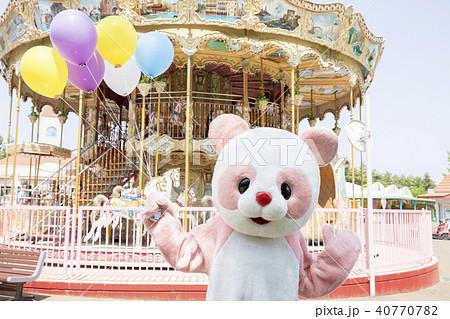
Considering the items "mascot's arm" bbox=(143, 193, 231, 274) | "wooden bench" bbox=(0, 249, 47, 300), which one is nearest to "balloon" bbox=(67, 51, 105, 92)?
"wooden bench" bbox=(0, 249, 47, 300)

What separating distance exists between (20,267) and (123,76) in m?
2.98

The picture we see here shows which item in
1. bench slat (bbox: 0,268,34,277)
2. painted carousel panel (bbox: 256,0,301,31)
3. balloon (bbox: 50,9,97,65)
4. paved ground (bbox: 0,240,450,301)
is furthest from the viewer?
painted carousel panel (bbox: 256,0,301,31)

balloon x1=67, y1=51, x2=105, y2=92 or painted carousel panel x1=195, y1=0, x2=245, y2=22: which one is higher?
painted carousel panel x1=195, y1=0, x2=245, y2=22

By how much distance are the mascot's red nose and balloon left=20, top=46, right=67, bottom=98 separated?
3378 mm

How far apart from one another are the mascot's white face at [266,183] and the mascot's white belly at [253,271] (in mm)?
103

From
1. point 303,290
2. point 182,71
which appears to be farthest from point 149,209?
point 182,71

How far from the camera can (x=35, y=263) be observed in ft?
16.3

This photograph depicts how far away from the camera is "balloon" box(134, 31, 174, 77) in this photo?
5074 millimetres

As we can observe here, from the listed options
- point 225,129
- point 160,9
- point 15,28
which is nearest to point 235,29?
point 160,9

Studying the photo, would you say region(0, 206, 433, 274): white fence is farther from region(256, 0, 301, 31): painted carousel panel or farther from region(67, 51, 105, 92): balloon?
region(256, 0, 301, 31): painted carousel panel

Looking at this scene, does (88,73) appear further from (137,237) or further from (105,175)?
(105,175)

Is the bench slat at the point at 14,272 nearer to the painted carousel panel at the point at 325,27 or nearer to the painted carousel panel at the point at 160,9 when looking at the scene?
the painted carousel panel at the point at 160,9
